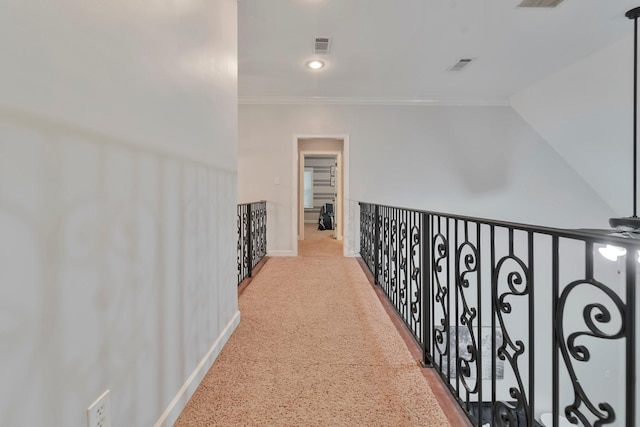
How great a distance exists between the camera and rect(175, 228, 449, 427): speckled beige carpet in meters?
1.24

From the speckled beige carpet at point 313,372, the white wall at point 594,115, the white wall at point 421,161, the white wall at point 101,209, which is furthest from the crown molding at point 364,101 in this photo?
the white wall at point 101,209

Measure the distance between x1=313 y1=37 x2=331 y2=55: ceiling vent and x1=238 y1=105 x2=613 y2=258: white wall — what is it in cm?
145

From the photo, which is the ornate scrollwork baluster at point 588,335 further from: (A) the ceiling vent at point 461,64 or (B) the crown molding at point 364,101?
(B) the crown molding at point 364,101

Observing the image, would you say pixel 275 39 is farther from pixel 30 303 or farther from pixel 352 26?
pixel 30 303

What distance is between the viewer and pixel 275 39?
3010 millimetres

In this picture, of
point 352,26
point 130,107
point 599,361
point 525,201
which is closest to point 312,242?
point 525,201

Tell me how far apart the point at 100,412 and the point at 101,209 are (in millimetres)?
526

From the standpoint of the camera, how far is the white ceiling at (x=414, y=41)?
2.57m

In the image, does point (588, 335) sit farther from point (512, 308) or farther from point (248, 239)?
point (512, 308)

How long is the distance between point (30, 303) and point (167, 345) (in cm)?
62

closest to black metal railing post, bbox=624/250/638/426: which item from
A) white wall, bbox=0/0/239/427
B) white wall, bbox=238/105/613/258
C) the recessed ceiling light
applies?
white wall, bbox=0/0/239/427

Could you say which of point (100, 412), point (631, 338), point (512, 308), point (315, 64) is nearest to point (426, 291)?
point (631, 338)

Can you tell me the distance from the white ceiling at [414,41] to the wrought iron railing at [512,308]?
1.66 metres

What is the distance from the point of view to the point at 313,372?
5.06 feet
